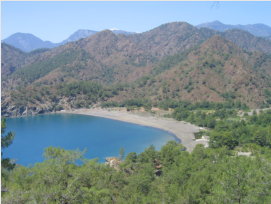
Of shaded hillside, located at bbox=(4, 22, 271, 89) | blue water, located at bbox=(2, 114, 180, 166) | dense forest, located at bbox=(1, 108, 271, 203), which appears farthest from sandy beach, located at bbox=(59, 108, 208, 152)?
shaded hillside, located at bbox=(4, 22, 271, 89)

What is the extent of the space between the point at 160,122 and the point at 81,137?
79.7ft

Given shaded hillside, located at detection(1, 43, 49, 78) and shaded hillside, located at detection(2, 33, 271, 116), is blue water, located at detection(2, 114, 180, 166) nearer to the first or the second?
shaded hillside, located at detection(2, 33, 271, 116)

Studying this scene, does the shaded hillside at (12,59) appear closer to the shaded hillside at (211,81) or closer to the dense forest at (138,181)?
the shaded hillside at (211,81)

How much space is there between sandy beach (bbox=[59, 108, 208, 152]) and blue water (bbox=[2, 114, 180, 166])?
8.42 feet

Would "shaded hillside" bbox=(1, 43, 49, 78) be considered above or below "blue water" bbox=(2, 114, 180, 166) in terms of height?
above

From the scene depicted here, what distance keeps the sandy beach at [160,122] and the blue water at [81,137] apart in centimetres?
257

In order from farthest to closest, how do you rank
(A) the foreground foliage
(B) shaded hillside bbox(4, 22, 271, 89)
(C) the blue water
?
(B) shaded hillside bbox(4, 22, 271, 89) → (C) the blue water → (A) the foreground foliage

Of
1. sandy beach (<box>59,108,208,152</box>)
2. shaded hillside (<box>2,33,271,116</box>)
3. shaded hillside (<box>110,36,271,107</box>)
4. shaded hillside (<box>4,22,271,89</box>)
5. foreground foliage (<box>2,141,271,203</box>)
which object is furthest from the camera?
shaded hillside (<box>4,22,271,89</box>)

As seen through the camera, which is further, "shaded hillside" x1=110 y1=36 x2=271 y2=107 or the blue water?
"shaded hillside" x1=110 y1=36 x2=271 y2=107

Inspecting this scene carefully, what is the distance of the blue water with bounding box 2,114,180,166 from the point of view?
44.6 m

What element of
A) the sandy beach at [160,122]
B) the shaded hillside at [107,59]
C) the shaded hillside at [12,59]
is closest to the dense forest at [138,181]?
the sandy beach at [160,122]

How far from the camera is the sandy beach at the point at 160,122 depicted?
50331 mm

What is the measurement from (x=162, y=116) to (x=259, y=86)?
40.3 metres

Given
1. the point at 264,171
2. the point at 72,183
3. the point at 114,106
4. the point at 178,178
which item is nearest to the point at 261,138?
the point at 178,178
